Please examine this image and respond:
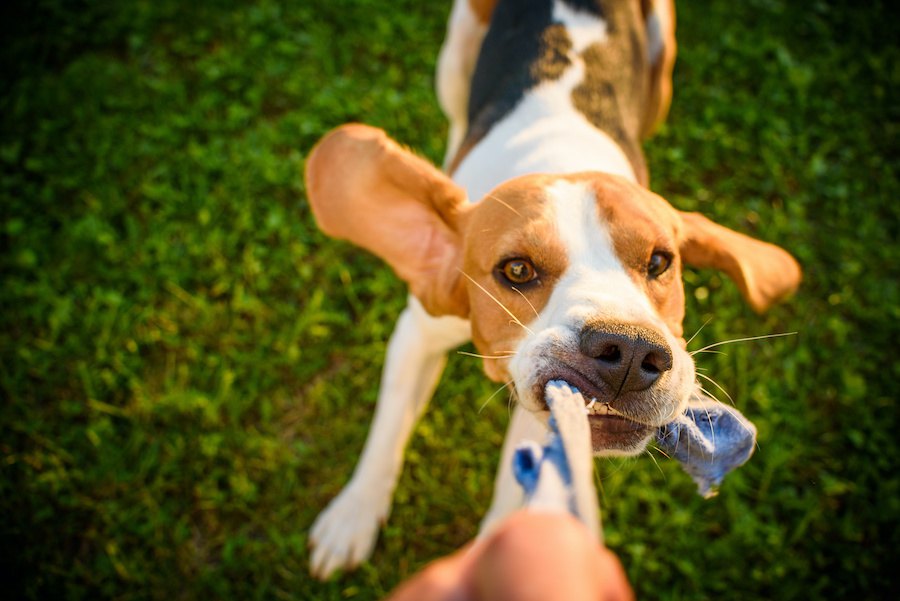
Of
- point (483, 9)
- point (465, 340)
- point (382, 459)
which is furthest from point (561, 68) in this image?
point (382, 459)

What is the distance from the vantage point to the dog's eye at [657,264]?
2557mm

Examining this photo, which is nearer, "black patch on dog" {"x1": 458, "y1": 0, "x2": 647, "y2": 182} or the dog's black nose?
the dog's black nose

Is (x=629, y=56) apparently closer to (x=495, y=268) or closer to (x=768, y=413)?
(x=495, y=268)

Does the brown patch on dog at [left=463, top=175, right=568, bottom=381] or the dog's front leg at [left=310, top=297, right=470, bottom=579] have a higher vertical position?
the brown patch on dog at [left=463, top=175, right=568, bottom=381]

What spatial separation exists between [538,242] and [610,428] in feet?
2.33

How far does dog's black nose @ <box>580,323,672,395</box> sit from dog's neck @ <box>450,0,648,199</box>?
1340 millimetres

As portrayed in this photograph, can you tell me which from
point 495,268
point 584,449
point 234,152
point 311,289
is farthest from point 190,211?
point 584,449

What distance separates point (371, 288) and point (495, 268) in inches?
82.3

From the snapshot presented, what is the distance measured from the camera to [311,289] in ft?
15.0

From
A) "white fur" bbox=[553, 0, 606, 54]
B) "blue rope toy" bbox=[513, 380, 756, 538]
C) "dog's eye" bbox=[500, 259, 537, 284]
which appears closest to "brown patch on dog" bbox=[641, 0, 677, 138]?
"white fur" bbox=[553, 0, 606, 54]

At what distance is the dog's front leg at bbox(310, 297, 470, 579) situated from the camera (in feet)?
11.4

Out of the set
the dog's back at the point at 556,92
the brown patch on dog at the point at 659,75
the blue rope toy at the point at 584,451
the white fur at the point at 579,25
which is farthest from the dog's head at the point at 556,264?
the brown patch on dog at the point at 659,75

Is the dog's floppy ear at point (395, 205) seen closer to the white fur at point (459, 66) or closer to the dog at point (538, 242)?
the dog at point (538, 242)

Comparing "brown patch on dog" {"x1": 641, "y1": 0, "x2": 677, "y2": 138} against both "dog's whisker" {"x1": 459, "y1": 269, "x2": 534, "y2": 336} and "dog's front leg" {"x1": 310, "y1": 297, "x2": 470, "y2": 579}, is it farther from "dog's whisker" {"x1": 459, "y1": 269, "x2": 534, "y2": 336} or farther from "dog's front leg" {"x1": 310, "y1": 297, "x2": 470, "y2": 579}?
"dog's whisker" {"x1": 459, "y1": 269, "x2": 534, "y2": 336}
